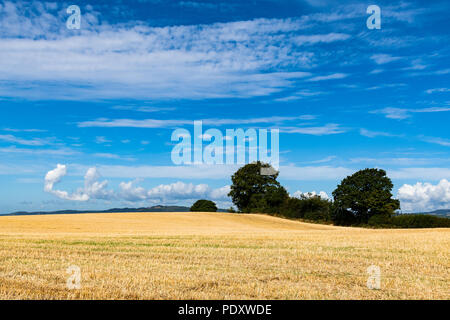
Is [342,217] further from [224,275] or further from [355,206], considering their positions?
[224,275]

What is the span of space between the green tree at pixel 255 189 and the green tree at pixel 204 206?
543cm

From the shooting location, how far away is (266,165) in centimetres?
11544

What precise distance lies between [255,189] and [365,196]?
1277 inches

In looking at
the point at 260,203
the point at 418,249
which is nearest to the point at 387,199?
the point at 260,203

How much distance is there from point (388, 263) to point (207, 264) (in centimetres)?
783

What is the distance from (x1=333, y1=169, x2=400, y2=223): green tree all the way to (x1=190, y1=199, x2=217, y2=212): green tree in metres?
36.0

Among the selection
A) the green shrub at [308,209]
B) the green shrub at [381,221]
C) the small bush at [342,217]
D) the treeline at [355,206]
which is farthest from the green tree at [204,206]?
the green shrub at [381,221]

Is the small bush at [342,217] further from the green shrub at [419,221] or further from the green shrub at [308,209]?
the green shrub at [419,221]

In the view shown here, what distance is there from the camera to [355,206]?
91.9 metres

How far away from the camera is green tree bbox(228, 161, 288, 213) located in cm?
10869

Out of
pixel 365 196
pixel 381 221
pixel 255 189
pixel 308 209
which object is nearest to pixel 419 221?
pixel 381 221

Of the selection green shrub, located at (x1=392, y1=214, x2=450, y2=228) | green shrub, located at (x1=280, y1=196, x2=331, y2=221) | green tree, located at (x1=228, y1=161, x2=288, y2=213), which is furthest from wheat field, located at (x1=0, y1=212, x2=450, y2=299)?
green tree, located at (x1=228, y1=161, x2=288, y2=213)

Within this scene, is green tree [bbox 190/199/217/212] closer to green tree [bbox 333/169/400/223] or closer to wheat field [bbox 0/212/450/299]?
green tree [bbox 333/169/400/223]
